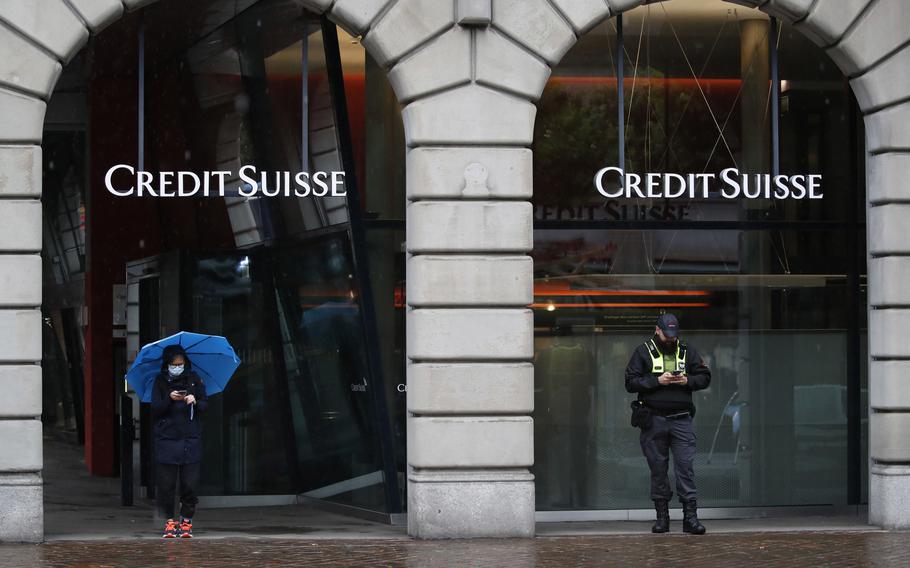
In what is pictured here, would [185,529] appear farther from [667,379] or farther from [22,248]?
[667,379]

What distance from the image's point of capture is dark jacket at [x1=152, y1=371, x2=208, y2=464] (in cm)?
1387

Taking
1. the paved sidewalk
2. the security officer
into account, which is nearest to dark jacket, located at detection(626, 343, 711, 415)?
the security officer

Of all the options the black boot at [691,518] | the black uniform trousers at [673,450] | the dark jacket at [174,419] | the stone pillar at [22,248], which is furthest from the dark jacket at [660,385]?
the stone pillar at [22,248]

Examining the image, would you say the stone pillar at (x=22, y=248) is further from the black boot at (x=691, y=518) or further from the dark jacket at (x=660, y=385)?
the black boot at (x=691, y=518)

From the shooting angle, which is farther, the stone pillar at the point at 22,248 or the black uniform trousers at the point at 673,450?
the black uniform trousers at the point at 673,450

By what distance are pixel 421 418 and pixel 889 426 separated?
4486 mm

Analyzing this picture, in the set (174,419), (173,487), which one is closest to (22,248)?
(174,419)

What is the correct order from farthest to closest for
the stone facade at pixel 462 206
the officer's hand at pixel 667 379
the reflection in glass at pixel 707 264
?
the reflection in glass at pixel 707 264, the officer's hand at pixel 667 379, the stone facade at pixel 462 206

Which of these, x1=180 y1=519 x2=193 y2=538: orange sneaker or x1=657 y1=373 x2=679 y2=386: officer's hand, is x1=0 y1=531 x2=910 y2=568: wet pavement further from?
x1=657 y1=373 x2=679 y2=386: officer's hand

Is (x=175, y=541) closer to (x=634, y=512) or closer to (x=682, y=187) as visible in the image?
(x=634, y=512)

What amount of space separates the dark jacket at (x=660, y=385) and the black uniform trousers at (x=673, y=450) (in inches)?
5.7

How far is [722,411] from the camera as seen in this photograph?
1623 centimetres

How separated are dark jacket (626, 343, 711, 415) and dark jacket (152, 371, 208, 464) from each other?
396cm

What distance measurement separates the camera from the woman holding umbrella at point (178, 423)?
1386 centimetres
